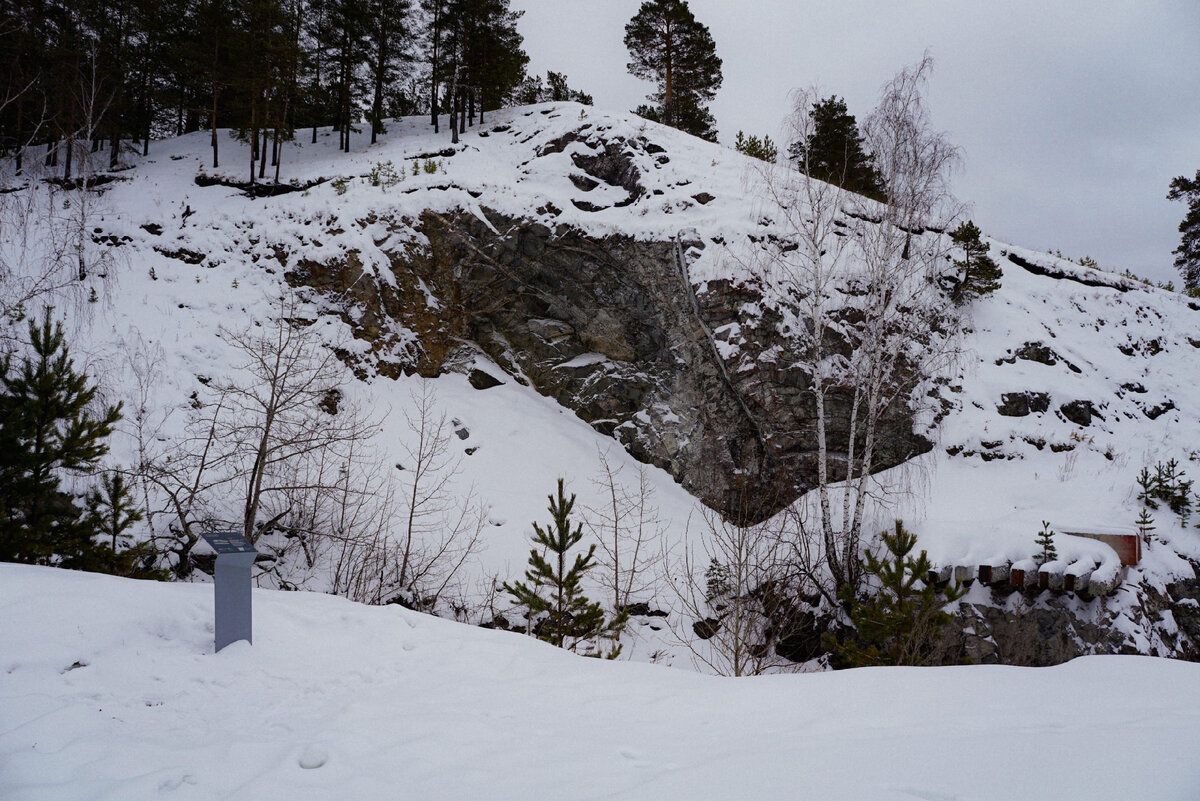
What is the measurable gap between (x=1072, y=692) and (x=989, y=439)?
9452mm

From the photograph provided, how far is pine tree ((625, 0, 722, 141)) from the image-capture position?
21234mm

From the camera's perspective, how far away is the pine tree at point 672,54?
2123 cm

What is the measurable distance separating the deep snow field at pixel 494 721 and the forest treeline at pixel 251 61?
1820 centimetres

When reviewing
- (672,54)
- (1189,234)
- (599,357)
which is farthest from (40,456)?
(1189,234)

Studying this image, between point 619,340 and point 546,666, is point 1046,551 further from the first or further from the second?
point 619,340

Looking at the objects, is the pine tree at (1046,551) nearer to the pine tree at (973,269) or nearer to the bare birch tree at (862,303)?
the bare birch tree at (862,303)

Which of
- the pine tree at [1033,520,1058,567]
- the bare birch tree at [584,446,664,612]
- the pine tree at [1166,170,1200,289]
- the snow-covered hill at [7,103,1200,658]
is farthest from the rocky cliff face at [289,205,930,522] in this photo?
the pine tree at [1166,170,1200,289]

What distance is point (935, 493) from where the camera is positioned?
1100 centimetres

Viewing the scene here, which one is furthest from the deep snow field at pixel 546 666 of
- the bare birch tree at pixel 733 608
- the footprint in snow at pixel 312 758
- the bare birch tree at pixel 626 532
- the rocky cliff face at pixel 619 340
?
the rocky cliff face at pixel 619 340

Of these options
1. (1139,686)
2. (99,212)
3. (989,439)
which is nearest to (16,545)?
(1139,686)

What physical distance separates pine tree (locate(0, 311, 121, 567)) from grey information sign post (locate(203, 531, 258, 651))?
11.7ft

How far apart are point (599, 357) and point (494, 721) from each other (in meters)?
10.9

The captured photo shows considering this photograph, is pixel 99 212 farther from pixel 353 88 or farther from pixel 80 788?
pixel 80 788

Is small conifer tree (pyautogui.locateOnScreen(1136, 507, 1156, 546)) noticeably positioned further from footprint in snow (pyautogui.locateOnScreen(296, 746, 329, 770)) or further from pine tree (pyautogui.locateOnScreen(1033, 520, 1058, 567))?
footprint in snow (pyautogui.locateOnScreen(296, 746, 329, 770))
